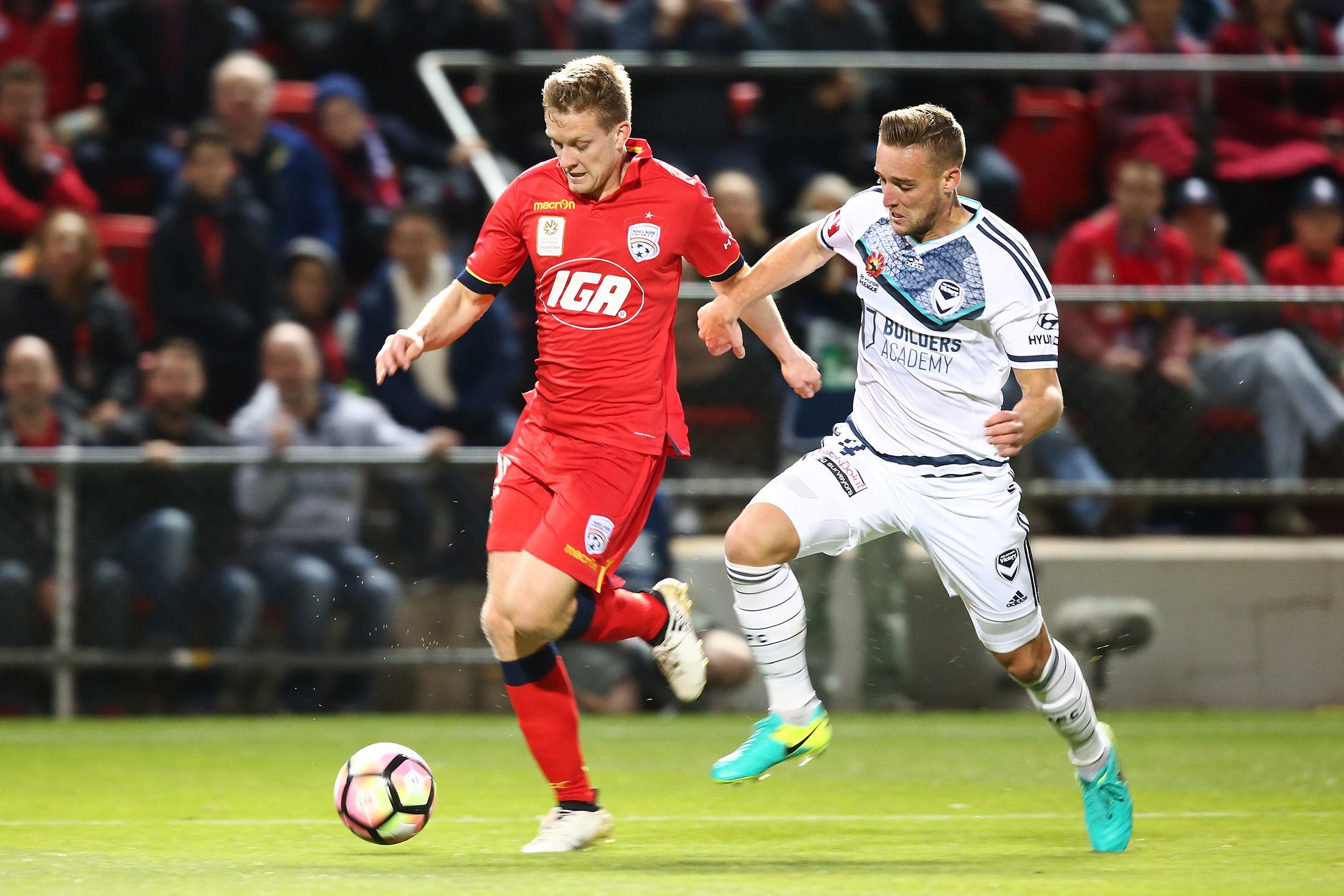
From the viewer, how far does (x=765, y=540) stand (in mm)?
5656

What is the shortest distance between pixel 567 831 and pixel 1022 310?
206 cm

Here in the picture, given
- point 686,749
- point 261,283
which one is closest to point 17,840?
point 686,749

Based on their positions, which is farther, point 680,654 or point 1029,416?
point 680,654

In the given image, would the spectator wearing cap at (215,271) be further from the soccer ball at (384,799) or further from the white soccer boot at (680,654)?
the soccer ball at (384,799)

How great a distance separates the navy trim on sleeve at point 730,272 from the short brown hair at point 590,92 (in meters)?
0.68

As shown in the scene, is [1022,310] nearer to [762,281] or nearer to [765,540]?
[762,281]

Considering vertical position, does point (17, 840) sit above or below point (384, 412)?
below

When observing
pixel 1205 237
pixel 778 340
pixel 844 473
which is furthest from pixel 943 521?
pixel 1205 237

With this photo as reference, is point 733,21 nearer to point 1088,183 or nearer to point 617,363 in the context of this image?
point 1088,183

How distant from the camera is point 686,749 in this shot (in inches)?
337

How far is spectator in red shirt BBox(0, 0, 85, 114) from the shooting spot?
11.9m

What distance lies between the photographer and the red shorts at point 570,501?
5516 mm

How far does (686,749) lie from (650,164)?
3.63 metres

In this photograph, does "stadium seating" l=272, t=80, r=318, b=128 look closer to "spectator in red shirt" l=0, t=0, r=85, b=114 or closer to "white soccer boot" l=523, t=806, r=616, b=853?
"spectator in red shirt" l=0, t=0, r=85, b=114
